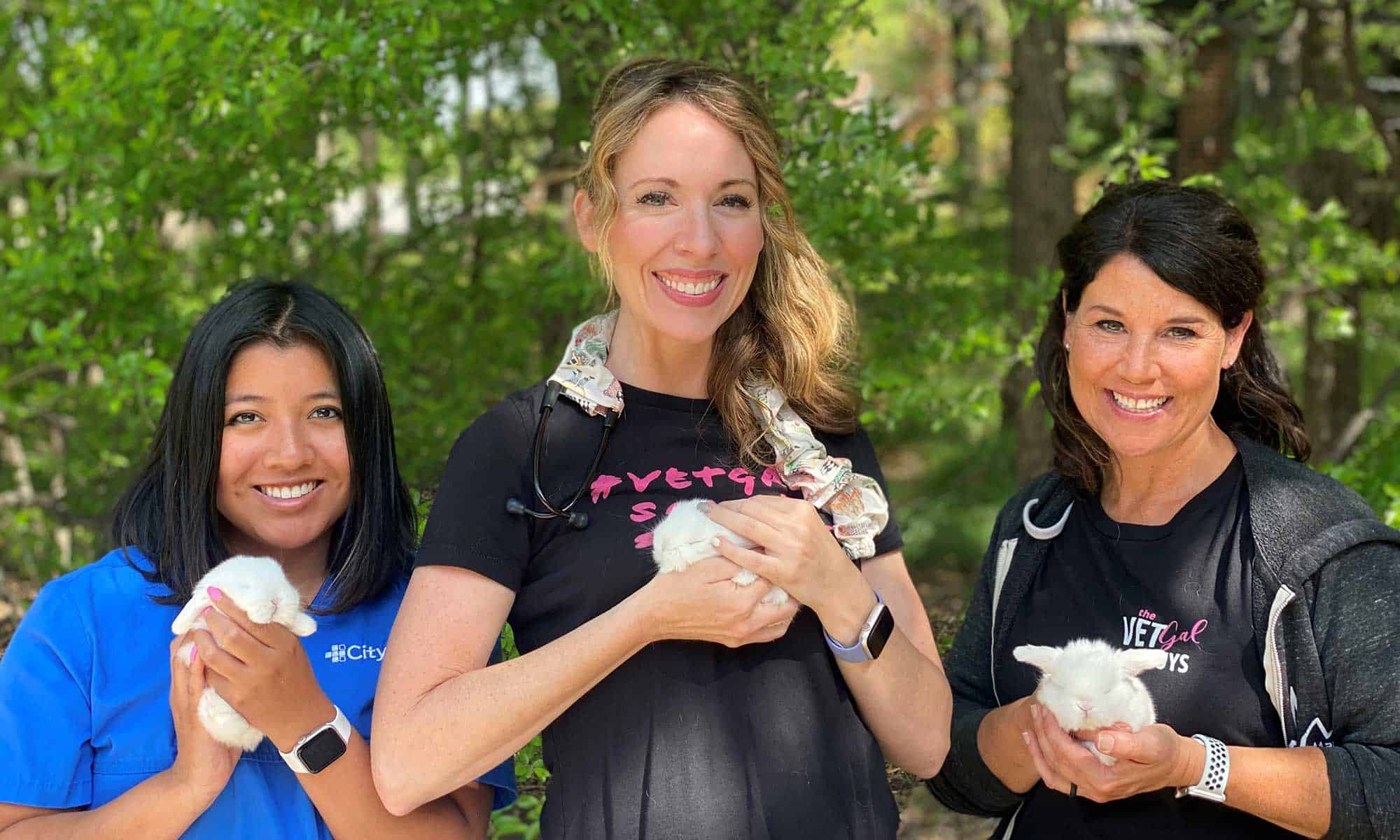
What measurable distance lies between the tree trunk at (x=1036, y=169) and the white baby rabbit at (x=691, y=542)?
4076 millimetres

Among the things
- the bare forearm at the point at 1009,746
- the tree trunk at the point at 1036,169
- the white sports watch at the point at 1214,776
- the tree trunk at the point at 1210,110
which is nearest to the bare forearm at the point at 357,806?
the bare forearm at the point at 1009,746

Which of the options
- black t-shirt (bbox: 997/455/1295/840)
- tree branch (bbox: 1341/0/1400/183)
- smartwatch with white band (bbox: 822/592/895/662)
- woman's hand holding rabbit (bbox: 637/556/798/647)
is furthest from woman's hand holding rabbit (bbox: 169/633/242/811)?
tree branch (bbox: 1341/0/1400/183)

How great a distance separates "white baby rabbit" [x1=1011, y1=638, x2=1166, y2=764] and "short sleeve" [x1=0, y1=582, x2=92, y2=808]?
178 centimetres

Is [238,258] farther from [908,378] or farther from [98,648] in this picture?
[98,648]

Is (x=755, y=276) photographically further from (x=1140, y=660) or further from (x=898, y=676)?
(x=1140, y=660)

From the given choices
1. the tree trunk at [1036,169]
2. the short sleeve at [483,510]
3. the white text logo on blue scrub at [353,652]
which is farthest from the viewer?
the tree trunk at [1036,169]

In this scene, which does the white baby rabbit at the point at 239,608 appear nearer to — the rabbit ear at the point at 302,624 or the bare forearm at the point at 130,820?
the rabbit ear at the point at 302,624

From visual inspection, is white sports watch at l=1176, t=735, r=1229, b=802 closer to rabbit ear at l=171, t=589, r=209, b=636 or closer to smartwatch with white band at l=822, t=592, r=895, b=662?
smartwatch with white band at l=822, t=592, r=895, b=662

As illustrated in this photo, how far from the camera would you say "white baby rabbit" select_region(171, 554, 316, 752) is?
211 centimetres

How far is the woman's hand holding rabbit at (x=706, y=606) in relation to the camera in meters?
1.98

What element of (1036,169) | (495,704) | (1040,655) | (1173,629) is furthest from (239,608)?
(1036,169)

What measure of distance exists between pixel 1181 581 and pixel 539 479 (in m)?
→ 1.30

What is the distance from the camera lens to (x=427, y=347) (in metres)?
5.33

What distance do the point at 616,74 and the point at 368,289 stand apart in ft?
10.7
